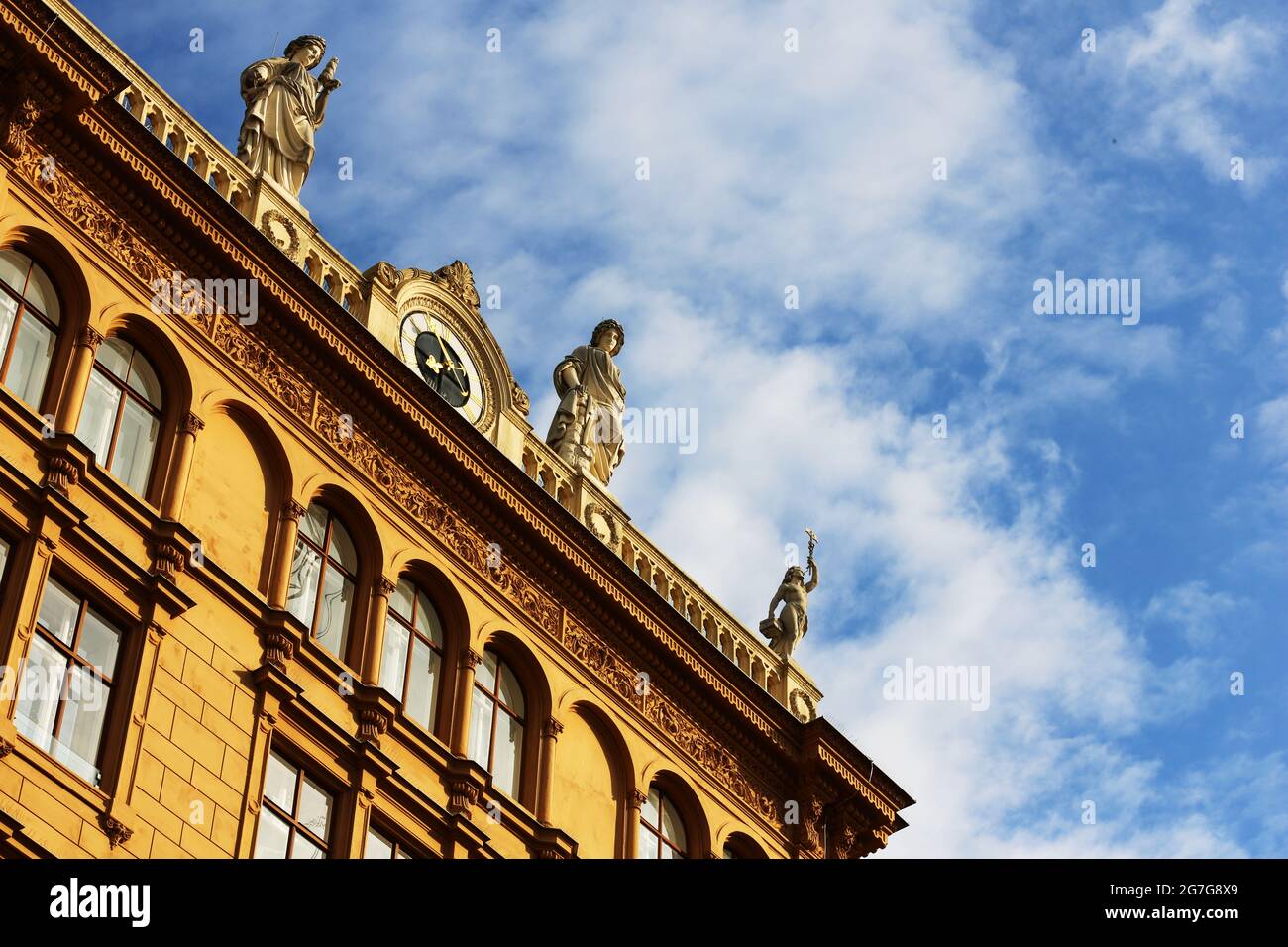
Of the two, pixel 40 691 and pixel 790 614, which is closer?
pixel 40 691

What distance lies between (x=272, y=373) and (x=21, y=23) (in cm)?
596

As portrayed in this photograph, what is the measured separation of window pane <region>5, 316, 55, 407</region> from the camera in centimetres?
2944

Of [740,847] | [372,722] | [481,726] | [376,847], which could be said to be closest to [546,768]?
[481,726]

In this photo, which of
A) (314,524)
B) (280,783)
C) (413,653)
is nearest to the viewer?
(280,783)

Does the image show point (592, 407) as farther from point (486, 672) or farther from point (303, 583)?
point (303, 583)

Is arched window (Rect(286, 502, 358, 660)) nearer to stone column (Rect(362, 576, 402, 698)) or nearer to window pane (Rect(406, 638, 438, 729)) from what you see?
stone column (Rect(362, 576, 402, 698))

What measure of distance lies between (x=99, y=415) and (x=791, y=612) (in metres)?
16.1

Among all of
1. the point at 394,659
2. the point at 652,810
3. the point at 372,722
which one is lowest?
the point at 372,722

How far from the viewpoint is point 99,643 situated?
28.4m

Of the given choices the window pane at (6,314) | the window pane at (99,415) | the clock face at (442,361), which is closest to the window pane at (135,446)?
the window pane at (99,415)

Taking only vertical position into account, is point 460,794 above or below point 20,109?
below
